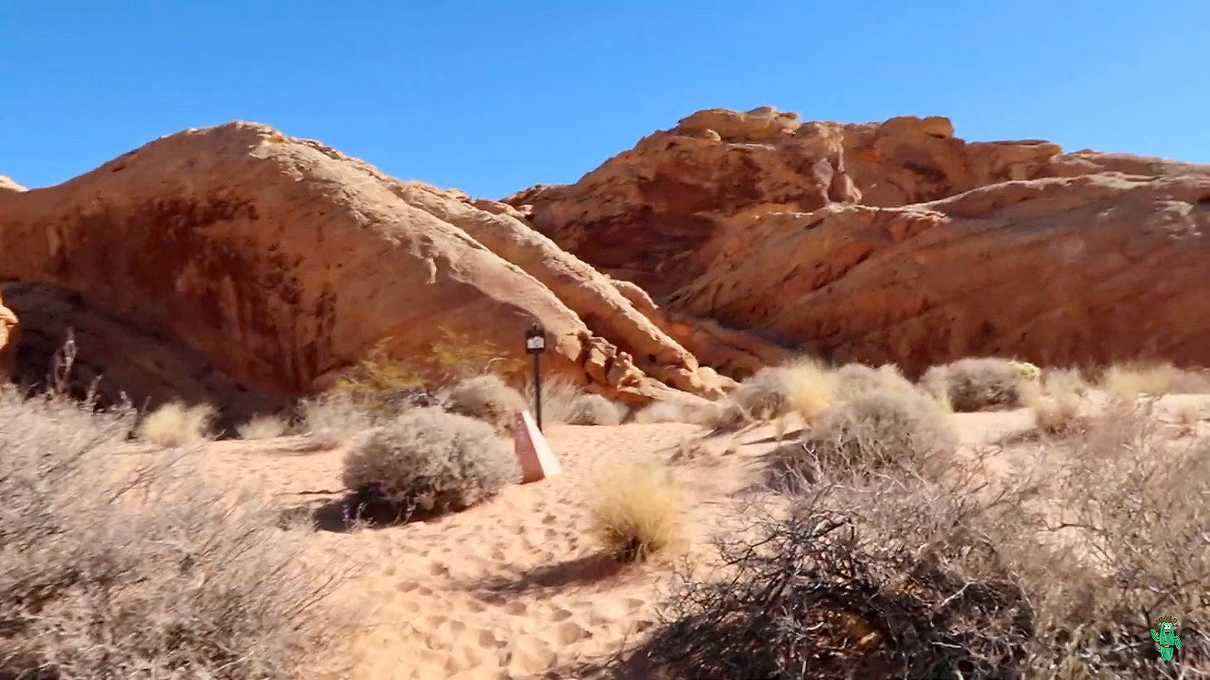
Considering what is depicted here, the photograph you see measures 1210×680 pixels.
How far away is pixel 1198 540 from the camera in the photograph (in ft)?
8.27

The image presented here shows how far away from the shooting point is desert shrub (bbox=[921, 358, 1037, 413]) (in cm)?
948

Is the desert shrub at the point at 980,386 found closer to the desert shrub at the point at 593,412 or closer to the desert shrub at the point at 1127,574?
the desert shrub at the point at 593,412

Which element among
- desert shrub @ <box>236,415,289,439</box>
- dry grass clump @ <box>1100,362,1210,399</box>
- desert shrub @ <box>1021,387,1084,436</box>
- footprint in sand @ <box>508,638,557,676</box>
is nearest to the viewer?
footprint in sand @ <box>508,638,557,676</box>

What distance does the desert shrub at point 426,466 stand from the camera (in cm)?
661

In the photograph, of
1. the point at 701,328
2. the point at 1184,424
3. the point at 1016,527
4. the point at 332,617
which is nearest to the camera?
the point at 1016,527

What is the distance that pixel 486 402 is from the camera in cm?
1111

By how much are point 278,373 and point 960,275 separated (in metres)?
15.9

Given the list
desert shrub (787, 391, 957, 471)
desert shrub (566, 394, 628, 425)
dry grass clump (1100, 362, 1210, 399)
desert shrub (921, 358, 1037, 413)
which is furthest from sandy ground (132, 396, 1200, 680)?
desert shrub (566, 394, 628, 425)

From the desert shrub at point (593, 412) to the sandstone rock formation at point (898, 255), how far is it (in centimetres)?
725

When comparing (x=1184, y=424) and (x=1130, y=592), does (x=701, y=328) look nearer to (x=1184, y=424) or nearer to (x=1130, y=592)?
(x=1184, y=424)

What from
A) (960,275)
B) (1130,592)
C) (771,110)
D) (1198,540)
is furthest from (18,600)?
(771,110)

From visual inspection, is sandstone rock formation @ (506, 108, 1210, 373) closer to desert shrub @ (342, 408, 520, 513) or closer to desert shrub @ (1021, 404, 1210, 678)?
desert shrub @ (342, 408, 520, 513)

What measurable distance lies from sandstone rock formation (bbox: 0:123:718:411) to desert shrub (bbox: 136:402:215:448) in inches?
103

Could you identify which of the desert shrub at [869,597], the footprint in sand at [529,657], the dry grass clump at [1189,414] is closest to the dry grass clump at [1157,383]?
the dry grass clump at [1189,414]
